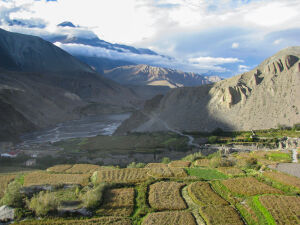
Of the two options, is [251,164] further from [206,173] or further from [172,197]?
[172,197]

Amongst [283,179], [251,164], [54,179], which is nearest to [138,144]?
[251,164]

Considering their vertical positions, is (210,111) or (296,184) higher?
(210,111)

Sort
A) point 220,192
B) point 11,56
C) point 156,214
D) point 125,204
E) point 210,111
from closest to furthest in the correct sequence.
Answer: point 156,214
point 125,204
point 220,192
point 210,111
point 11,56

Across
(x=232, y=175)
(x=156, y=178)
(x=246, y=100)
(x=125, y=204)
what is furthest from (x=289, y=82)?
(x=125, y=204)

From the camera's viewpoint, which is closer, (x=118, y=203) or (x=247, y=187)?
(x=118, y=203)

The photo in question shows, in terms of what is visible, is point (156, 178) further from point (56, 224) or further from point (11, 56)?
point (11, 56)

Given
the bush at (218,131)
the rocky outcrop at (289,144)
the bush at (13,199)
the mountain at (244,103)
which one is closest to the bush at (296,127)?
the mountain at (244,103)

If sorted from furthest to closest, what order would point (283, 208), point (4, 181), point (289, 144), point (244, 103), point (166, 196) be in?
point (244, 103) < point (289, 144) < point (4, 181) < point (166, 196) < point (283, 208)
